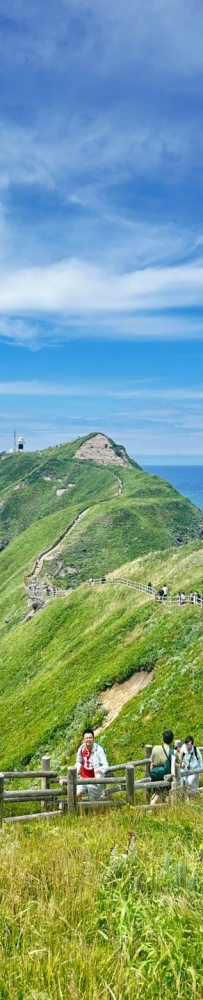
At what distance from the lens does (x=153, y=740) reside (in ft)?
85.1

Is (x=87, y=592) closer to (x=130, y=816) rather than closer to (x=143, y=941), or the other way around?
(x=130, y=816)

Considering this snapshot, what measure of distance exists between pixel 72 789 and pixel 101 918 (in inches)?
208

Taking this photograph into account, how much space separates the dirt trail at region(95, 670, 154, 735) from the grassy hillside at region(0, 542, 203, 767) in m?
0.42

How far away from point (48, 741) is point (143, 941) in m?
30.4

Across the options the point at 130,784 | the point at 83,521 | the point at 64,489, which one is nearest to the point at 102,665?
the point at 130,784

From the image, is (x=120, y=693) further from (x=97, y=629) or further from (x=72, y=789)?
(x=72, y=789)

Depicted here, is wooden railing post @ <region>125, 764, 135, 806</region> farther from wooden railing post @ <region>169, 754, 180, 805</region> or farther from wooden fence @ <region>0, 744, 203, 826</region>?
wooden railing post @ <region>169, 754, 180, 805</region>

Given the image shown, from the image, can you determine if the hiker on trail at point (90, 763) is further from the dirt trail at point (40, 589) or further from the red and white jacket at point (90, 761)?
the dirt trail at point (40, 589)

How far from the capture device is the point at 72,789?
12.6m

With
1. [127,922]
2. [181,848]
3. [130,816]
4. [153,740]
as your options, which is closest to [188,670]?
[153,740]

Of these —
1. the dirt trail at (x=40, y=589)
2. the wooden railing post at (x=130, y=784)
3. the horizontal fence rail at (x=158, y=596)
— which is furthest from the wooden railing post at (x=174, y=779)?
the dirt trail at (x=40, y=589)

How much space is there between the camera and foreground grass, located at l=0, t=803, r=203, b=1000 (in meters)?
6.33

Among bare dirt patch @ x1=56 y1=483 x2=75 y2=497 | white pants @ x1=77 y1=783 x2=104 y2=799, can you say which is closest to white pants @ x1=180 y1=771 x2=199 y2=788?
white pants @ x1=77 y1=783 x2=104 y2=799

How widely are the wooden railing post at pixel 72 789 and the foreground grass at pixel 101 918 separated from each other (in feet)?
7.28
